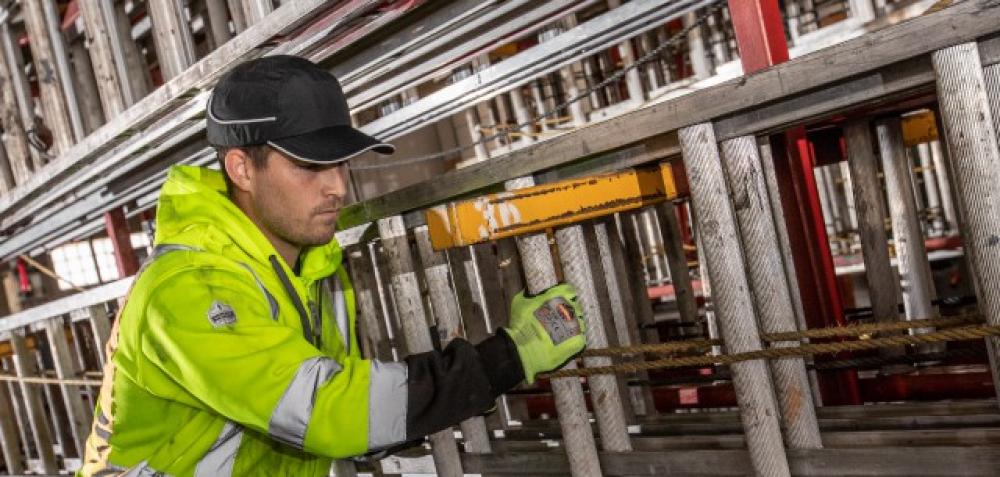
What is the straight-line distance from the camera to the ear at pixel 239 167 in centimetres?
237

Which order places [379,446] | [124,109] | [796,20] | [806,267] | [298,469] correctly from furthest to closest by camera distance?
[796,20] → [124,109] → [806,267] → [298,469] → [379,446]

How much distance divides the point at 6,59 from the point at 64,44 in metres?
1.03

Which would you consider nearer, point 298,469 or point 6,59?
point 298,469

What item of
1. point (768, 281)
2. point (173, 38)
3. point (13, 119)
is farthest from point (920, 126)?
point (13, 119)

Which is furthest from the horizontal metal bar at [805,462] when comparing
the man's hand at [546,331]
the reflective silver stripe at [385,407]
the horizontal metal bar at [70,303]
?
the horizontal metal bar at [70,303]

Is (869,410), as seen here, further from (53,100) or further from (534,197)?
(53,100)

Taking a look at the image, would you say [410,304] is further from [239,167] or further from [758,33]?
[758,33]

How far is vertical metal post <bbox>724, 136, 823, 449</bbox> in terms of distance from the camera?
2549mm

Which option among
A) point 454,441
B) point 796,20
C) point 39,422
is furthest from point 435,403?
point 796,20

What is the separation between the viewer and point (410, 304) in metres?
3.45

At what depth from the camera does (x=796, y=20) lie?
33.4 feet

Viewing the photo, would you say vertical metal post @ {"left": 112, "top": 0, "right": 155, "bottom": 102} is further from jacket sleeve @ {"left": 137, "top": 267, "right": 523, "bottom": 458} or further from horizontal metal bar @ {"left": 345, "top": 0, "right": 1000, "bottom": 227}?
jacket sleeve @ {"left": 137, "top": 267, "right": 523, "bottom": 458}

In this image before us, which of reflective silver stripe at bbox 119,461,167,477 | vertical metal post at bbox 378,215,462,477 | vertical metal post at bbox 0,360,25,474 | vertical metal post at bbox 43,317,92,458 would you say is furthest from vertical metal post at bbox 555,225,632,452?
vertical metal post at bbox 0,360,25,474

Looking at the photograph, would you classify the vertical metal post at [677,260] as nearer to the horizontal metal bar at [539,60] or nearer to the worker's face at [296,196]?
the horizontal metal bar at [539,60]
